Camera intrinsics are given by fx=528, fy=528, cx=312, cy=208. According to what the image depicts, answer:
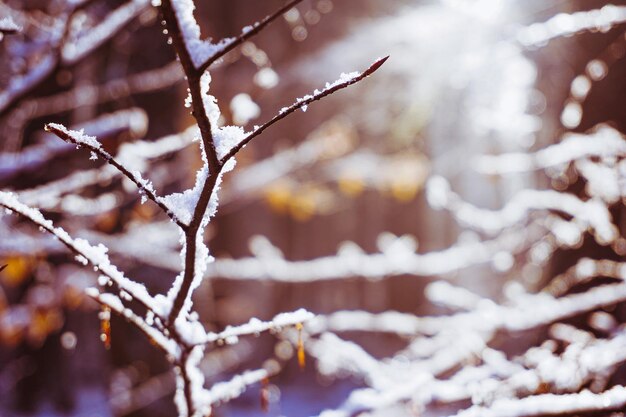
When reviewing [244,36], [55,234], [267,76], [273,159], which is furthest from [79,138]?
[273,159]

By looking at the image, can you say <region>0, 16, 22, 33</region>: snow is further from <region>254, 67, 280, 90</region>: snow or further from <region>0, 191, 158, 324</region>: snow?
<region>254, 67, 280, 90</region>: snow

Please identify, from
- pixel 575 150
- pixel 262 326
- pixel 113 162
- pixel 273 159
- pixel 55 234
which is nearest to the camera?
pixel 113 162

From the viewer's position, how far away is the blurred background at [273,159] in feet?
10.2

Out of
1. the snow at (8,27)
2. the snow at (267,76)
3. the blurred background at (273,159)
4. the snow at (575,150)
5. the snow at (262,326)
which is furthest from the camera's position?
the blurred background at (273,159)

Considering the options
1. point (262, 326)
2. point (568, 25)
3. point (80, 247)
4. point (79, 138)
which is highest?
point (568, 25)

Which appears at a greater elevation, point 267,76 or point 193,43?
point 267,76

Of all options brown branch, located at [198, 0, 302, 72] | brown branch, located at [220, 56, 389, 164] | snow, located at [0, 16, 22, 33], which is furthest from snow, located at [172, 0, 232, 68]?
snow, located at [0, 16, 22, 33]

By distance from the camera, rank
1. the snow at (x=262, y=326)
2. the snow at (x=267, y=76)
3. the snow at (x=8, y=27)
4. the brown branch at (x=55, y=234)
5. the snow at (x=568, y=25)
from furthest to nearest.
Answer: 1. the snow at (x=568, y=25)
2. the snow at (x=267, y=76)
3. the snow at (x=8, y=27)
4. the snow at (x=262, y=326)
5. the brown branch at (x=55, y=234)

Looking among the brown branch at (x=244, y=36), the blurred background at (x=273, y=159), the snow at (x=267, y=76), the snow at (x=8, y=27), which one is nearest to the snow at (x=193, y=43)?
the brown branch at (x=244, y=36)

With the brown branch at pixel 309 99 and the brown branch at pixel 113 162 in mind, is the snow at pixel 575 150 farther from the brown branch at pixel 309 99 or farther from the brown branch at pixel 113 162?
the brown branch at pixel 113 162

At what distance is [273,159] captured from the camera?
4.21m

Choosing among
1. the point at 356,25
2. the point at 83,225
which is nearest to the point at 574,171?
the point at 83,225

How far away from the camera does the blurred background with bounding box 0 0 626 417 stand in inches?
122

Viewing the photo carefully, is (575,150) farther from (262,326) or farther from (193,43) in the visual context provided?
(193,43)
